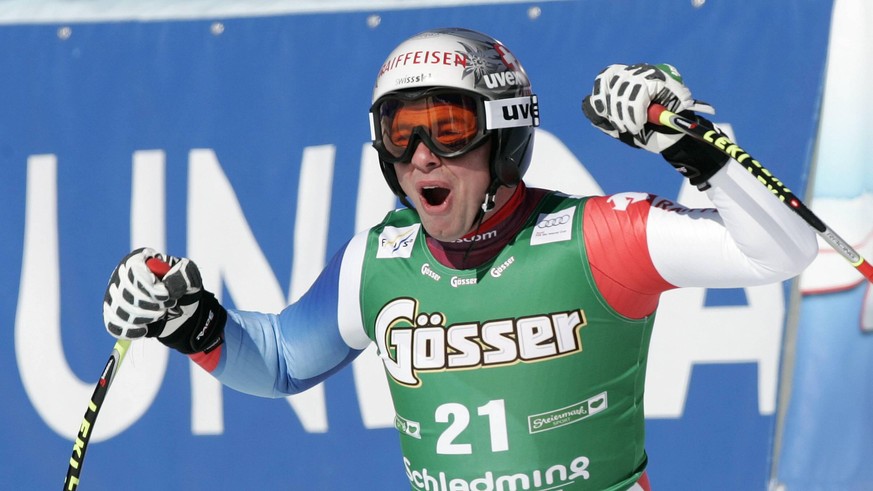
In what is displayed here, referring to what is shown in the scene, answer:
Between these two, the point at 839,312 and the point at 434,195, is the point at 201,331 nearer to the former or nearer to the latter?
the point at 434,195

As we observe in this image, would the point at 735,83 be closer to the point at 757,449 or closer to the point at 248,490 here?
the point at 757,449

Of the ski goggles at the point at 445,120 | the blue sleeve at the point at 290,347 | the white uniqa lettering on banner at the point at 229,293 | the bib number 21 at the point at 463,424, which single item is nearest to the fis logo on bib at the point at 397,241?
the blue sleeve at the point at 290,347

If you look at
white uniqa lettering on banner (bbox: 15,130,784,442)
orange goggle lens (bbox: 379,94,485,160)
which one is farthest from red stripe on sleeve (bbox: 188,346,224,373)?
white uniqa lettering on banner (bbox: 15,130,784,442)

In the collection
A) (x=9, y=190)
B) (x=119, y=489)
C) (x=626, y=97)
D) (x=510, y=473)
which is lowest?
(x=119, y=489)

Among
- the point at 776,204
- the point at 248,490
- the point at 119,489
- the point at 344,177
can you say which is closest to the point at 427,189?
the point at 776,204

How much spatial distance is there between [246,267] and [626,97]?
8.69 feet

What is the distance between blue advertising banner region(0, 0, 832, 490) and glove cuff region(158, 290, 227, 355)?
63.0 inches

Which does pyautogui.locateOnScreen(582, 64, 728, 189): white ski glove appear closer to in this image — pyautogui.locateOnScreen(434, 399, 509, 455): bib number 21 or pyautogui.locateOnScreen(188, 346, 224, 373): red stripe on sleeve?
pyautogui.locateOnScreen(434, 399, 509, 455): bib number 21

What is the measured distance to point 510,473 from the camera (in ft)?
9.99

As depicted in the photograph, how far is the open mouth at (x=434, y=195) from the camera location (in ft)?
10.3

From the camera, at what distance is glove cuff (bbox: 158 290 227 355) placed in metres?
3.26

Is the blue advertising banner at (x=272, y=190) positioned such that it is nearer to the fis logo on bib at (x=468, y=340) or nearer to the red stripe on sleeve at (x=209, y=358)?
the red stripe on sleeve at (x=209, y=358)

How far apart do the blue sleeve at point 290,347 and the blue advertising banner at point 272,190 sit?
141 cm

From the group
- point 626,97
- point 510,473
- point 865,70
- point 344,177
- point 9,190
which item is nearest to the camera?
point 626,97
